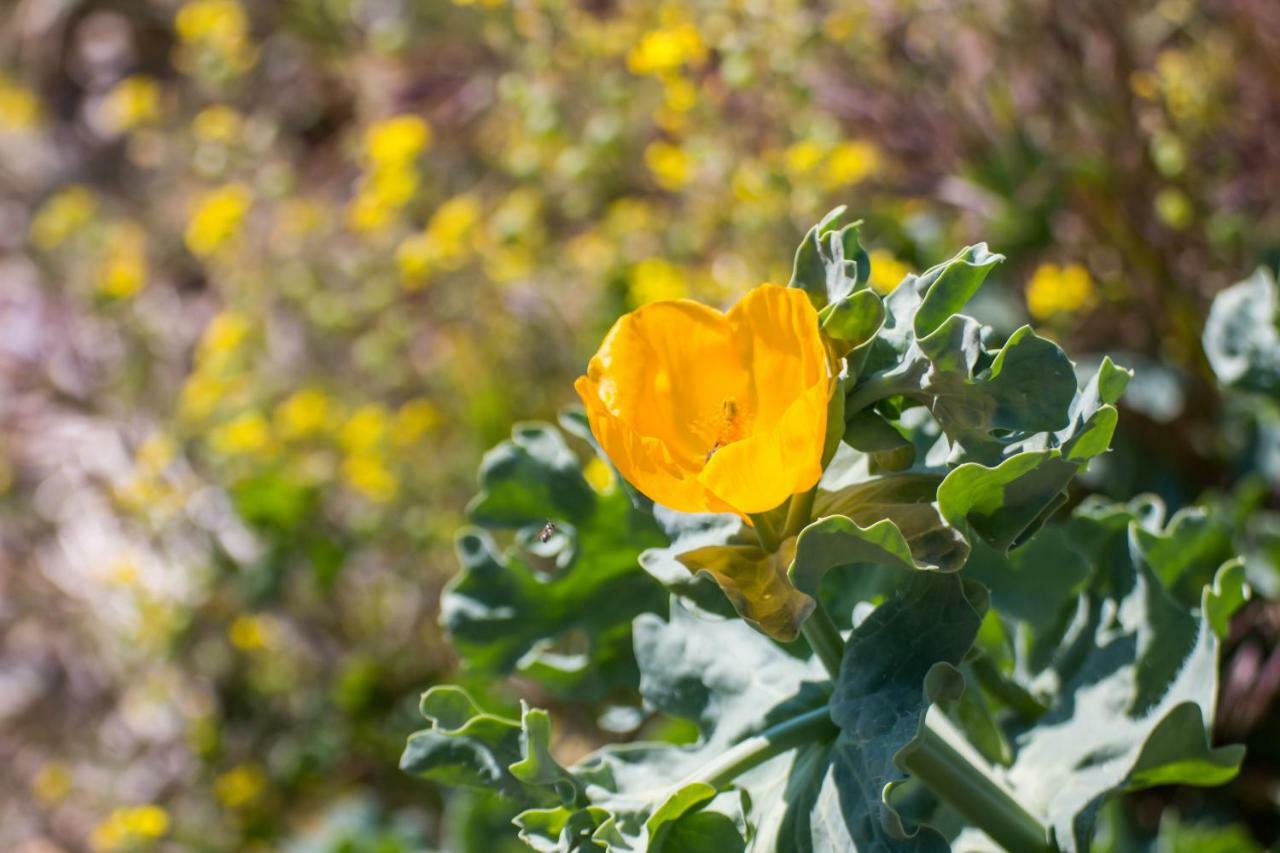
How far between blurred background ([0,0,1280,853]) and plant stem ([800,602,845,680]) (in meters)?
1.02

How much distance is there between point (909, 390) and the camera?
1.08 m

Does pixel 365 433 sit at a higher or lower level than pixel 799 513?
lower

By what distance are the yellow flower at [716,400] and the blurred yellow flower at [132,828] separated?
90.0 inches

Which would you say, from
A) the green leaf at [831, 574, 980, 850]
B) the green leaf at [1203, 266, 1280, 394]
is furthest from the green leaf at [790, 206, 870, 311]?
the green leaf at [1203, 266, 1280, 394]

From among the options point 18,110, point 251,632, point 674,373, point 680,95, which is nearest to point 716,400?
point 674,373

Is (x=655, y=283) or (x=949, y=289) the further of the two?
(x=655, y=283)

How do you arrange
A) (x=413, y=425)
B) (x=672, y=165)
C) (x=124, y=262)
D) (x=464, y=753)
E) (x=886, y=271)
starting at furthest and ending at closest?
(x=124, y=262) < (x=413, y=425) < (x=672, y=165) < (x=886, y=271) < (x=464, y=753)

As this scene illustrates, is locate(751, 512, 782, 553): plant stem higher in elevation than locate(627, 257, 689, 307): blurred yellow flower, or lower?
higher

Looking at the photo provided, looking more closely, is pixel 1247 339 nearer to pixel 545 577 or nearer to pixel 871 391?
pixel 871 391

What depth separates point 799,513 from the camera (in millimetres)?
1131

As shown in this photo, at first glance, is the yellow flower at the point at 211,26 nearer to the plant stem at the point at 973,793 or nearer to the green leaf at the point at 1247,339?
the green leaf at the point at 1247,339

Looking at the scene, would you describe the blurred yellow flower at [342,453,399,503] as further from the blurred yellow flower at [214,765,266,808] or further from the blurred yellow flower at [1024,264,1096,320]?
the blurred yellow flower at [1024,264,1096,320]

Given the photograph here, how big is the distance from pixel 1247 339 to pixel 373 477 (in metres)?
2.13

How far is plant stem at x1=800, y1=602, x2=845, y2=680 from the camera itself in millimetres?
1209
